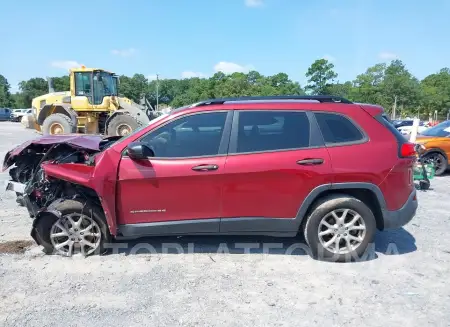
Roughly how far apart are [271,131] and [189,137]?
93cm

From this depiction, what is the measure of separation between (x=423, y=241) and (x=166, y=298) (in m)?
3.47

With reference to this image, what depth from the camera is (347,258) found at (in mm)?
3971

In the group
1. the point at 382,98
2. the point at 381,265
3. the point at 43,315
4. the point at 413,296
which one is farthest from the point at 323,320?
the point at 382,98

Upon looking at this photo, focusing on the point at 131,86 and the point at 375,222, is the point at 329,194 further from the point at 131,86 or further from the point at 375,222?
the point at 131,86

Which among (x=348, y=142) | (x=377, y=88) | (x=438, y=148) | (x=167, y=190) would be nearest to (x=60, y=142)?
(x=167, y=190)

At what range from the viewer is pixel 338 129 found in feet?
13.1

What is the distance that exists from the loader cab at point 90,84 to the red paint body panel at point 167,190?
1312cm

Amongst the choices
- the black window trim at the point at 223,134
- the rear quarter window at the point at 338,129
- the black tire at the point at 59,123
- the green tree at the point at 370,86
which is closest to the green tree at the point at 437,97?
the green tree at the point at 370,86

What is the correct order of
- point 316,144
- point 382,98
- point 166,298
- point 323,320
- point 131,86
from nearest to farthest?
point 323,320 < point 166,298 < point 316,144 < point 382,98 < point 131,86

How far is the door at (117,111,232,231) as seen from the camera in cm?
381

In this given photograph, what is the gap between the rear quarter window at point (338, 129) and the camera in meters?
3.94

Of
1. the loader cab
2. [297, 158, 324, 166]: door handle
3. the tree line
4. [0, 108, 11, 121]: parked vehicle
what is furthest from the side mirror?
[0, 108, 11, 121]: parked vehicle

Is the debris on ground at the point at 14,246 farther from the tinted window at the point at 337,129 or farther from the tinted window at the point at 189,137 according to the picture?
the tinted window at the point at 337,129

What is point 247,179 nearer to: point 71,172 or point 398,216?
point 398,216
